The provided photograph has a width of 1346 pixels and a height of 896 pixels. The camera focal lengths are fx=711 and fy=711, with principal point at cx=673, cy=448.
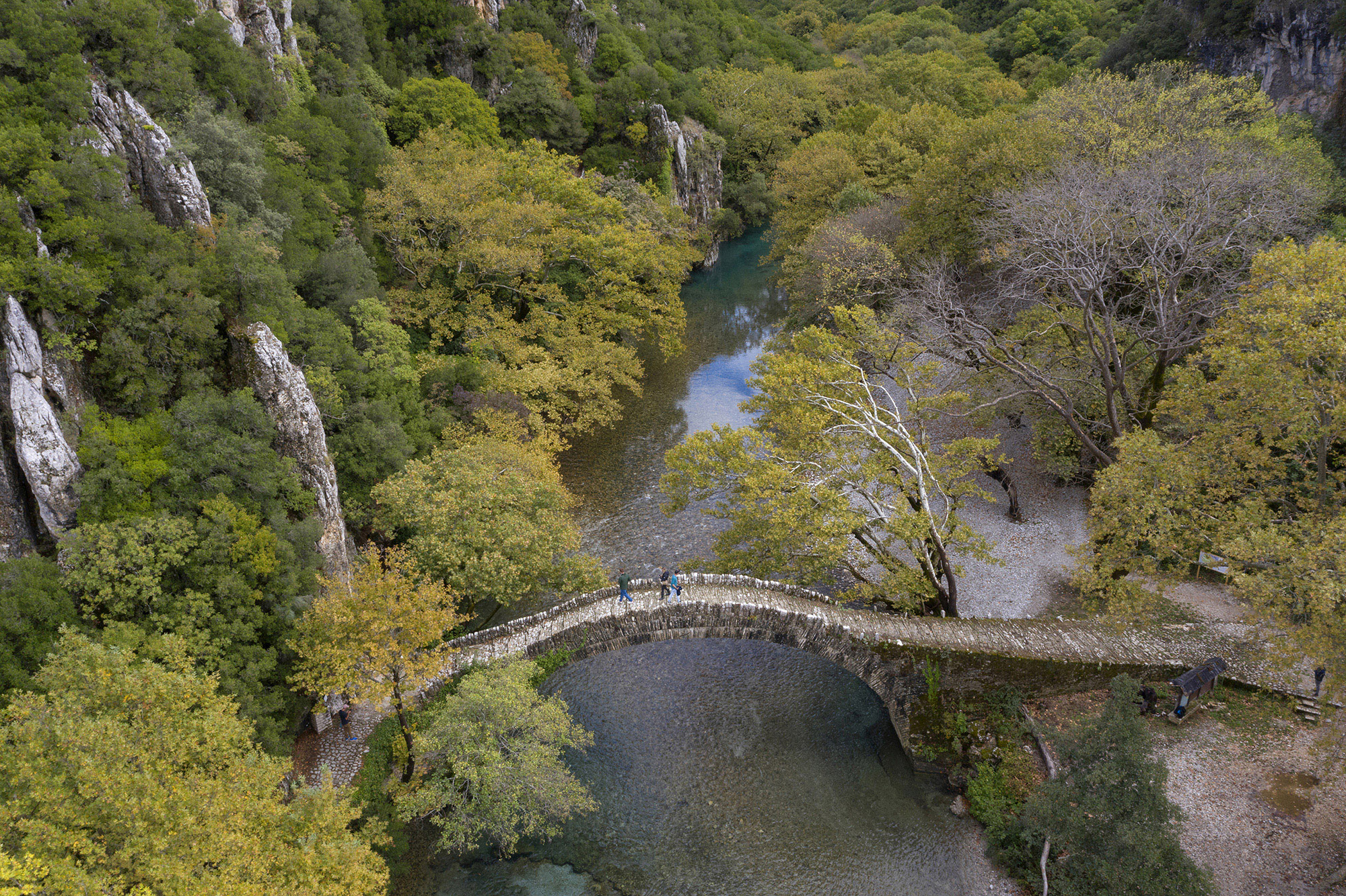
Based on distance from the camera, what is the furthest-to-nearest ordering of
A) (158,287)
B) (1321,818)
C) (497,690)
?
(158,287) < (497,690) < (1321,818)

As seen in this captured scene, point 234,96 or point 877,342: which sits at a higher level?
point 234,96

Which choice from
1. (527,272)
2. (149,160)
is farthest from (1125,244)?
(149,160)

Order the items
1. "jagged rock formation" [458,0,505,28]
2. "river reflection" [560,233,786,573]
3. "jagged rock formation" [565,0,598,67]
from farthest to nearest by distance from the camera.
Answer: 1. "jagged rock formation" [565,0,598,67]
2. "jagged rock formation" [458,0,505,28]
3. "river reflection" [560,233,786,573]

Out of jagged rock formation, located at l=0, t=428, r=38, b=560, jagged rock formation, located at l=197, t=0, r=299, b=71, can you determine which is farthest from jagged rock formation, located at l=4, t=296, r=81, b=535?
jagged rock formation, located at l=197, t=0, r=299, b=71

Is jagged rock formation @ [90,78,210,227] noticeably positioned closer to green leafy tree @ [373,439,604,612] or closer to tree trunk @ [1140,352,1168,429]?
green leafy tree @ [373,439,604,612]

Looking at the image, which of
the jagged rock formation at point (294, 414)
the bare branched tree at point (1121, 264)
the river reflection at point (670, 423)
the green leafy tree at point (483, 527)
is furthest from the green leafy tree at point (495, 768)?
the bare branched tree at point (1121, 264)

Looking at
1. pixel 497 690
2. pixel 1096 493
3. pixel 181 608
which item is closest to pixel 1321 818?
pixel 1096 493

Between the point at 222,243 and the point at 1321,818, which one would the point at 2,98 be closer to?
the point at 222,243
